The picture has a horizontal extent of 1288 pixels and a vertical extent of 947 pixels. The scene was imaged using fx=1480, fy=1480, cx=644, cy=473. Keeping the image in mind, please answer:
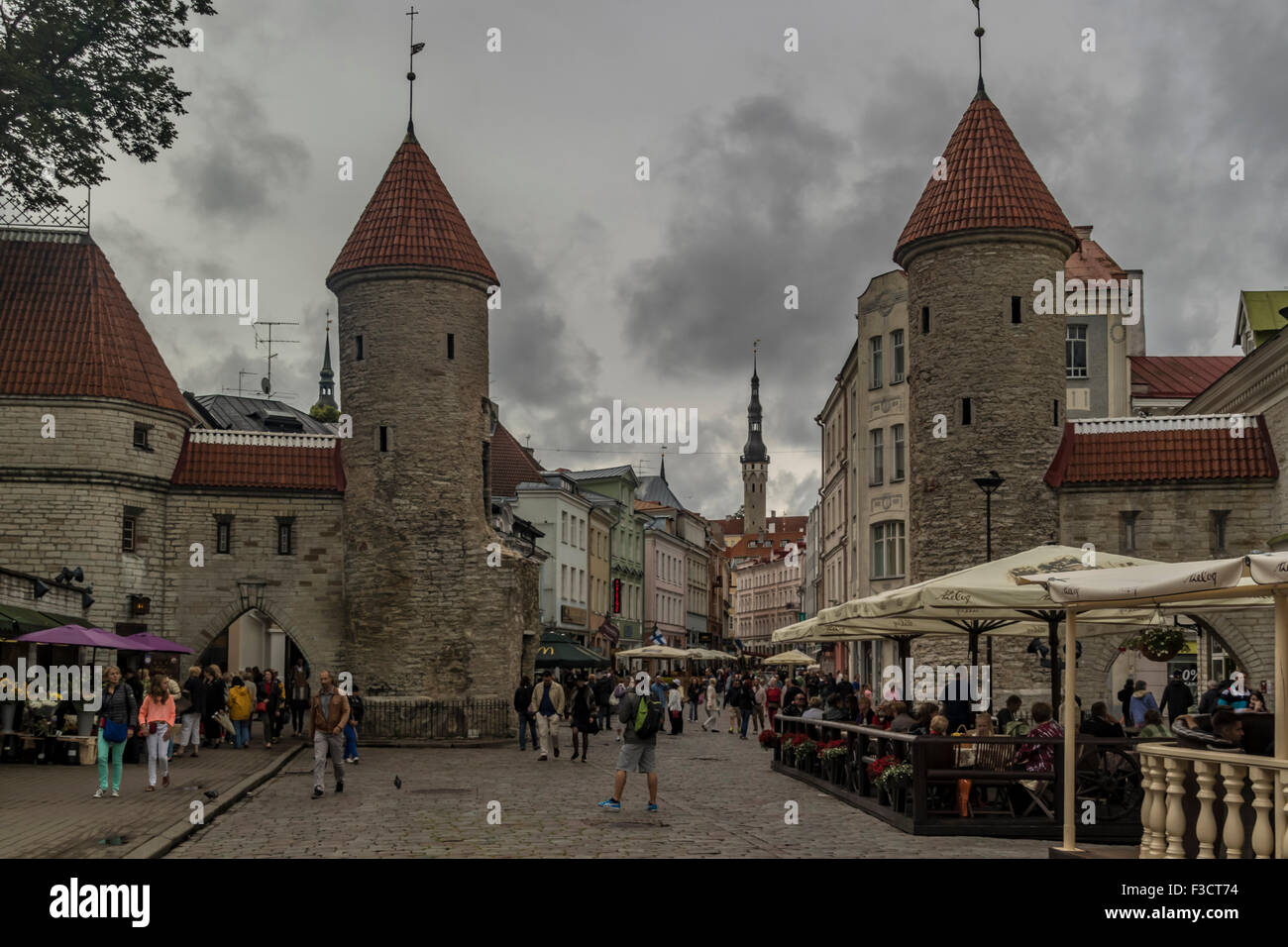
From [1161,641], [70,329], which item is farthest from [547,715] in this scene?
[70,329]

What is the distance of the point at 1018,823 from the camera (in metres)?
16.5

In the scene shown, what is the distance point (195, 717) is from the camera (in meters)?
28.2

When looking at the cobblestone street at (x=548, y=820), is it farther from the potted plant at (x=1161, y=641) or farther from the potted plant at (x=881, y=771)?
the potted plant at (x=1161, y=641)

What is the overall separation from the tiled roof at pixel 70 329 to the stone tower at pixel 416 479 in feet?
16.9

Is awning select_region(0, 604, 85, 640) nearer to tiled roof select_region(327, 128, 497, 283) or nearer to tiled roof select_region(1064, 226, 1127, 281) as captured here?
tiled roof select_region(327, 128, 497, 283)

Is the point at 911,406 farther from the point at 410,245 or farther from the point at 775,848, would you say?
the point at 775,848

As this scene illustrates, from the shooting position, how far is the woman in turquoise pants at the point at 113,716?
62.7 ft

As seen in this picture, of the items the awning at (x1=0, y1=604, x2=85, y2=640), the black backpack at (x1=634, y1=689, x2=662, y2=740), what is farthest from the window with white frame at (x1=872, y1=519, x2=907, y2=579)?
the black backpack at (x1=634, y1=689, x2=662, y2=740)

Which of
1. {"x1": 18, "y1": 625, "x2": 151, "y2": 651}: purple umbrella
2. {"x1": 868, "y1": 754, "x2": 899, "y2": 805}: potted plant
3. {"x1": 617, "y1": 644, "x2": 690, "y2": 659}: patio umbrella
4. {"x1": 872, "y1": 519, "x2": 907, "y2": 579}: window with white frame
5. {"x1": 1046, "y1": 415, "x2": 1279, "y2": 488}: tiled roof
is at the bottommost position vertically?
{"x1": 868, "y1": 754, "x2": 899, "y2": 805}: potted plant

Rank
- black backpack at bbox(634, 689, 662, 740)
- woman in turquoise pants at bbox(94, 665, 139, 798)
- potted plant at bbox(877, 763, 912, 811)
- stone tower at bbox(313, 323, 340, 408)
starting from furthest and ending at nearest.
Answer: stone tower at bbox(313, 323, 340, 408) < woman in turquoise pants at bbox(94, 665, 139, 798) < black backpack at bbox(634, 689, 662, 740) < potted plant at bbox(877, 763, 912, 811)

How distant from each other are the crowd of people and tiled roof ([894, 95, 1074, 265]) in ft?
58.8

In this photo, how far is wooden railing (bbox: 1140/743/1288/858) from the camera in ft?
31.6

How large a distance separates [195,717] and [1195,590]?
21927mm

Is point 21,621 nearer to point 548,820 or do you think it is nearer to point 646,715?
point 548,820
